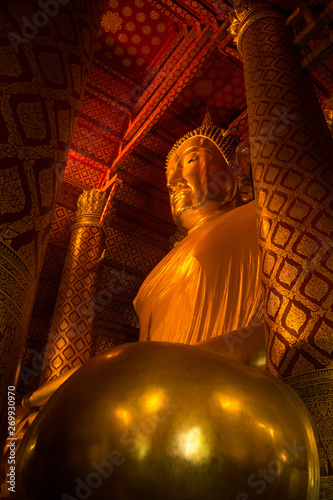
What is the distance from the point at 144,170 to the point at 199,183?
7.66ft

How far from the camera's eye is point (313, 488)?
65 centimetres

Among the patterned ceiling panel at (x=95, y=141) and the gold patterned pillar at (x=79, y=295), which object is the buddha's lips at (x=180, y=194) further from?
the patterned ceiling panel at (x=95, y=141)

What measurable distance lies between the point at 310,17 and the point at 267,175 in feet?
3.09

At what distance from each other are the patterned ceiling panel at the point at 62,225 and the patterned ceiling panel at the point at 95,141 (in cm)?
77

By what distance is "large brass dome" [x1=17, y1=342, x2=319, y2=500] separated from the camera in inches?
22.1

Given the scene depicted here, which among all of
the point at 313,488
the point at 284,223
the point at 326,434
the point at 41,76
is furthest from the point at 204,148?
the point at 313,488

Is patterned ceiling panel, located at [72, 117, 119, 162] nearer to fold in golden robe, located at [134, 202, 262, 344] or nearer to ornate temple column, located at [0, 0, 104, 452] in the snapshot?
fold in golden robe, located at [134, 202, 262, 344]

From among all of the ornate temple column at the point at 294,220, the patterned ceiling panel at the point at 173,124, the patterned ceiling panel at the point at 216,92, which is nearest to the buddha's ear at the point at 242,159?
the ornate temple column at the point at 294,220

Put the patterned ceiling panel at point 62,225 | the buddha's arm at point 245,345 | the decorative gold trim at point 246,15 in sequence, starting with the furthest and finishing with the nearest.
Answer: the patterned ceiling panel at point 62,225 < the decorative gold trim at point 246,15 < the buddha's arm at point 245,345

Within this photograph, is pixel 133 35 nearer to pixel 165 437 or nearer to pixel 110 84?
pixel 110 84

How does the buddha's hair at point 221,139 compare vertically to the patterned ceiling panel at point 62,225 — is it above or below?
below

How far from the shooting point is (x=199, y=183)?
9.61 feet

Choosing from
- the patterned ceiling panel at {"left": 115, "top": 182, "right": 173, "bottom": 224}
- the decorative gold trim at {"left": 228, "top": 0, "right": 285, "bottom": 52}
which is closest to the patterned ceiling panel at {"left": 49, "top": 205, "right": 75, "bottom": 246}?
the patterned ceiling panel at {"left": 115, "top": 182, "right": 173, "bottom": 224}

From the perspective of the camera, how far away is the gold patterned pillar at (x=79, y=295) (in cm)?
349
